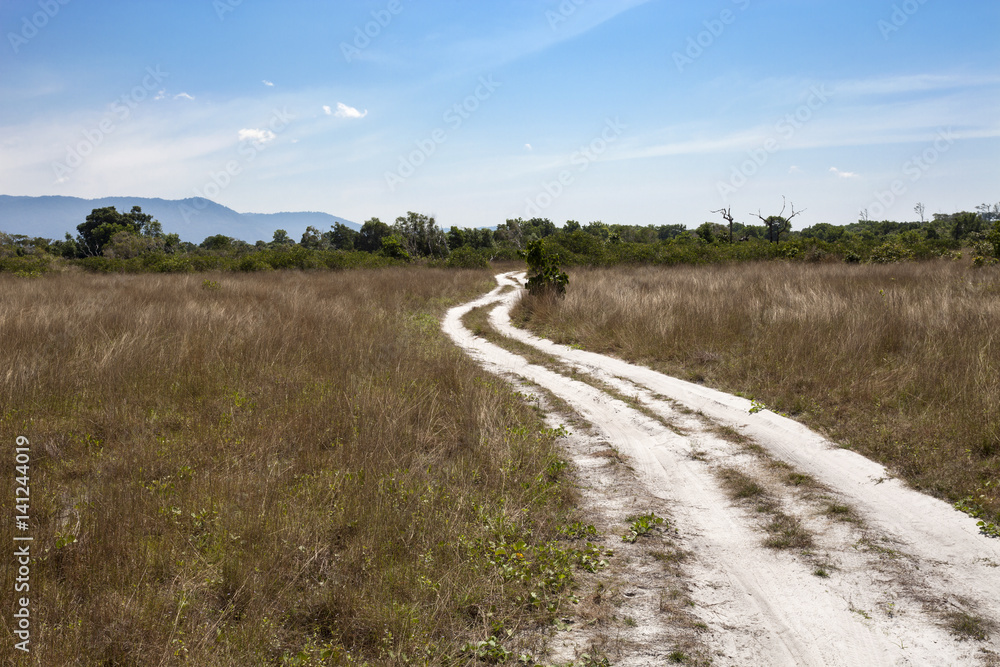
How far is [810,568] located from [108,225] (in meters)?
85.6

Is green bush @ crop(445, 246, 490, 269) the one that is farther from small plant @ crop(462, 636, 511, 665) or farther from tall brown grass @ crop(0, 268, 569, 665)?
small plant @ crop(462, 636, 511, 665)

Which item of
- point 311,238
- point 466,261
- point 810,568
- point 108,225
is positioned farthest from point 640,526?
point 108,225

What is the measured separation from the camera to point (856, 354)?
7535mm

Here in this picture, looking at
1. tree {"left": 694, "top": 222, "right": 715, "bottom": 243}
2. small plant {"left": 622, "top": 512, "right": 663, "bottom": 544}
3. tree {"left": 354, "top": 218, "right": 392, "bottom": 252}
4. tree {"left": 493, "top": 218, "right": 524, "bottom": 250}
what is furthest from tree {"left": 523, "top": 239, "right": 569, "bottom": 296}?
tree {"left": 354, "top": 218, "right": 392, "bottom": 252}

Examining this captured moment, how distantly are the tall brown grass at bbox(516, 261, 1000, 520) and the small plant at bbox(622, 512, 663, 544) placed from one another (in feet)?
7.92

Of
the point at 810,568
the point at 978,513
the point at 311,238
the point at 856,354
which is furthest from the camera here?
the point at 311,238

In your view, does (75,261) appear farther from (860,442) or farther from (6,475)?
(860,442)

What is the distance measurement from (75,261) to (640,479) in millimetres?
33272

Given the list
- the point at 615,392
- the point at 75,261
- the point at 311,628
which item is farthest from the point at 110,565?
the point at 75,261

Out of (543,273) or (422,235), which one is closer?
(543,273)

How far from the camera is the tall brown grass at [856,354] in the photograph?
4.98m

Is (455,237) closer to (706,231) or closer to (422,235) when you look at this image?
(422,235)

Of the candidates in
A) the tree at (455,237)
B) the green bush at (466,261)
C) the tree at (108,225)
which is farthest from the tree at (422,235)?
the tree at (108,225)

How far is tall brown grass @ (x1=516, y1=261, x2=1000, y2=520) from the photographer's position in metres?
4.98
